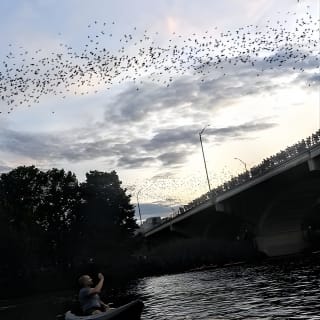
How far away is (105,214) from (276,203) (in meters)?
28.7

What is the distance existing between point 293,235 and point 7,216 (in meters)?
48.1

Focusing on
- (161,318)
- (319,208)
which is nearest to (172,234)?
(319,208)

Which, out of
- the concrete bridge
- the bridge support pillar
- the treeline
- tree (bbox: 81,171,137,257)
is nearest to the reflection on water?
the bridge support pillar

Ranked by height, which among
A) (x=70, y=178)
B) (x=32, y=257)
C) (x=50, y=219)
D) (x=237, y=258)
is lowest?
(x=237, y=258)

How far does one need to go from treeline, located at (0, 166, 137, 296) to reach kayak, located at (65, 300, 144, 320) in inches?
2509

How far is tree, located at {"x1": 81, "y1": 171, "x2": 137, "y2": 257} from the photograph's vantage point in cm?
9425

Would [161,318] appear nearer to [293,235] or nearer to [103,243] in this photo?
[103,243]

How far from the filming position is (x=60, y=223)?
9719cm

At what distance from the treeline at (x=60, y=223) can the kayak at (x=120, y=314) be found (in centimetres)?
6373

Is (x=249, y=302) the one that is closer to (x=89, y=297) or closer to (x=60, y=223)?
(x=89, y=297)

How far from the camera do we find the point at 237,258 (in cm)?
9125

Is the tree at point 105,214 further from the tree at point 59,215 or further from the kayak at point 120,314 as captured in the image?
the kayak at point 120,314

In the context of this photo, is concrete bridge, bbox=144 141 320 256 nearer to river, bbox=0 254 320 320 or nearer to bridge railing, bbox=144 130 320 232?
bridge railing, bbox=144 130 320 232

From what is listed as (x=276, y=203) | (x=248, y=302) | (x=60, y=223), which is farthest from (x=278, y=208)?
(x=248, y=302)
